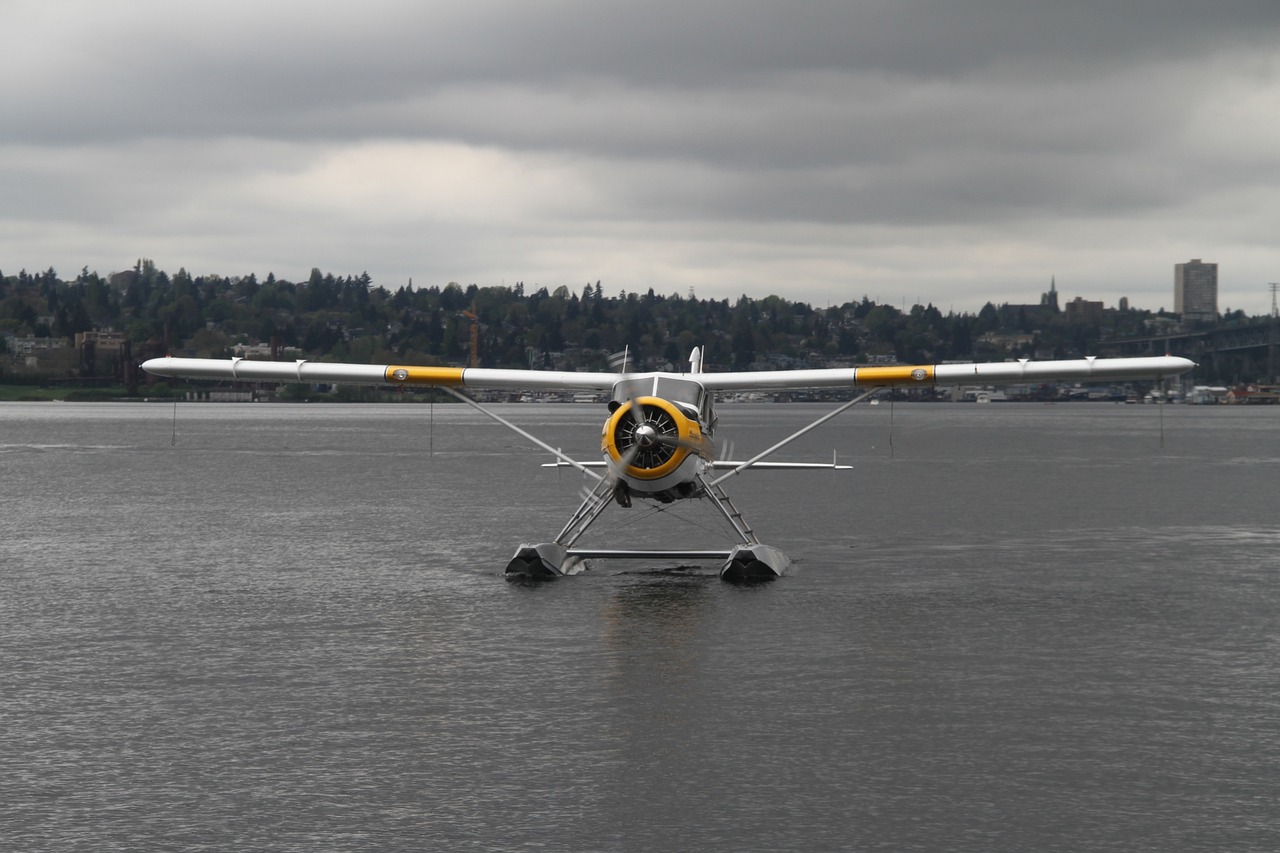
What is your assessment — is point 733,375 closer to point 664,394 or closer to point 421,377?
point 664,394

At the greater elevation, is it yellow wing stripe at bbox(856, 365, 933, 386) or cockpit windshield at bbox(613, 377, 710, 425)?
yellow wing stripe at bbox(856, 365, 933, 386)

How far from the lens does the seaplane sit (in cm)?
2106

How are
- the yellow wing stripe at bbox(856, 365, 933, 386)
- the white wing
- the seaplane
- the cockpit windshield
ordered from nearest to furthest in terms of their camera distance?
1. the seaplane
2. the cockpit windshield
3. the white wing
4. the yellow wing stripe at bbox(856, 365, 933, 386)

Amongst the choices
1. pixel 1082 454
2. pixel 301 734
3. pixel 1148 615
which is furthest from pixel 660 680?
pixel 1082 454

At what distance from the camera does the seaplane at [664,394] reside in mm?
21062

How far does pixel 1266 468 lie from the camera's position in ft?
231

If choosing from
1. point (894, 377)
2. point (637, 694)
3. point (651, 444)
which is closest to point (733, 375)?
point (894, 377)

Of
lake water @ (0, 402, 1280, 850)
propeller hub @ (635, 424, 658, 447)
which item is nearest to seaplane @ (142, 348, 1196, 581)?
propeller hub @ (635, 424, 658, 447)

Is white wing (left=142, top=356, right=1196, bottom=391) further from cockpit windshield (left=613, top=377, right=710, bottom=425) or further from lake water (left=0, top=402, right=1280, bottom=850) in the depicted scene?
lake water (left=0, top=402, right=1280, bottom=850)

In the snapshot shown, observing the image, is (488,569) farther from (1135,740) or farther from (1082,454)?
(1082,454)

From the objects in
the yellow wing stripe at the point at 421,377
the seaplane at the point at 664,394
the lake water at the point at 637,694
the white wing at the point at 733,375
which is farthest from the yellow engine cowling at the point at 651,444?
the yellow wing stripe at the point at 421,377

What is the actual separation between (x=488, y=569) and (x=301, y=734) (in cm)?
1318

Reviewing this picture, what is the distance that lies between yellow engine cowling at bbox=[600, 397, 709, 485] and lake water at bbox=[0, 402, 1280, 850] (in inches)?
75.1

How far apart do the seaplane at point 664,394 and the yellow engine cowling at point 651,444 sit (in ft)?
0.05
